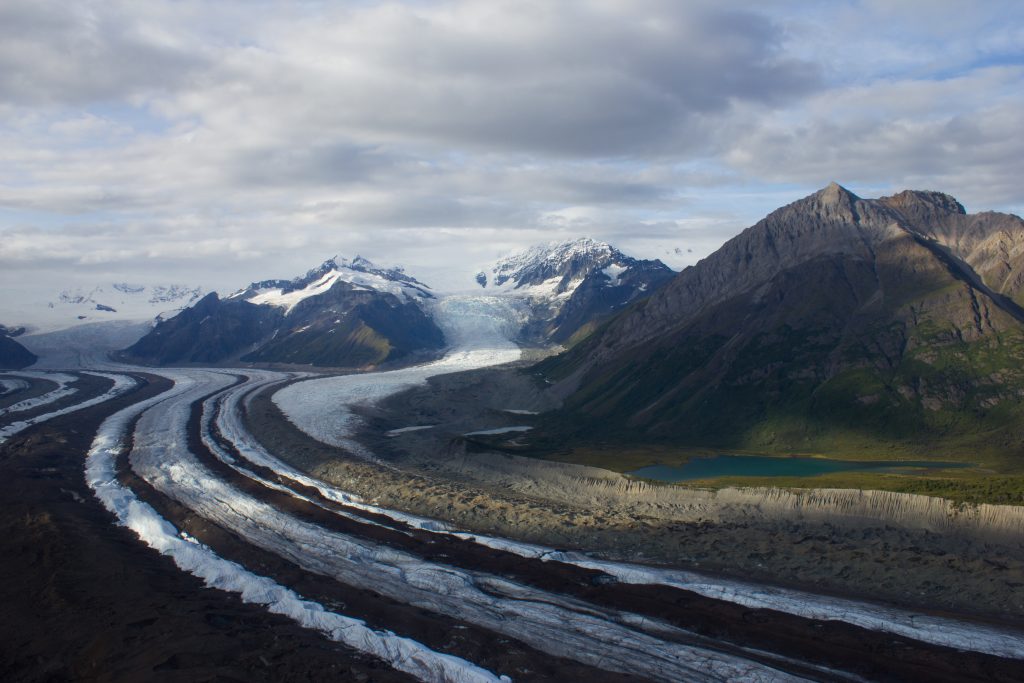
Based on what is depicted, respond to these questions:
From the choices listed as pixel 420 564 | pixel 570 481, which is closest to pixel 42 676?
pixel 420 564

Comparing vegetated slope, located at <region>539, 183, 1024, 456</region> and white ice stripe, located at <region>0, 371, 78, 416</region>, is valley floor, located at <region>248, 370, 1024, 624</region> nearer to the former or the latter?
vegetated slope, located at <region>539, 183, 1024, 456</region>

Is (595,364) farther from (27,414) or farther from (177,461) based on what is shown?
(27,414)

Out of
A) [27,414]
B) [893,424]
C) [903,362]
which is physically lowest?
[27,414]

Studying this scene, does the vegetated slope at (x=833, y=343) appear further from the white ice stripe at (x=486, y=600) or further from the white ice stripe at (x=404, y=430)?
the white ice stripe at (x=486, y=600)

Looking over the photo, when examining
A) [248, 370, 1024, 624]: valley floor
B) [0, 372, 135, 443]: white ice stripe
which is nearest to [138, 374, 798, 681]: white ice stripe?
[248, 370, 1024, 624]: valley floor

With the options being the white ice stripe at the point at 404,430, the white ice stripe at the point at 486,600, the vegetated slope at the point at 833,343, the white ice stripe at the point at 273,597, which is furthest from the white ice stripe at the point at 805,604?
the white ice stripe at the point at 404,430

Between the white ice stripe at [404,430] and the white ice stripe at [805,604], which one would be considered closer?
the white ice stripe at [805,604]
